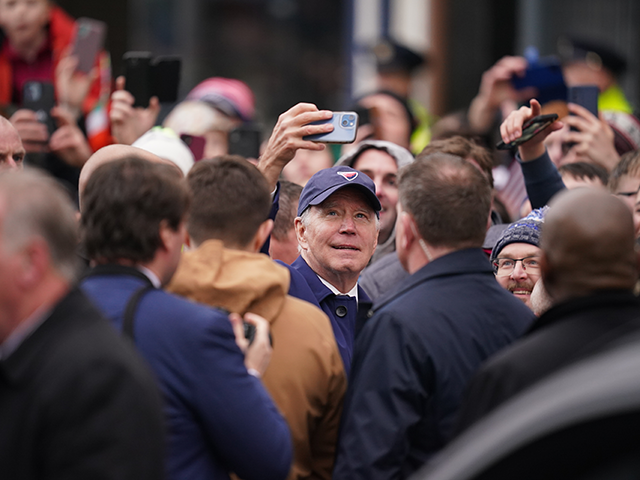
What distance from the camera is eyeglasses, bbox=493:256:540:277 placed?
4.12 m

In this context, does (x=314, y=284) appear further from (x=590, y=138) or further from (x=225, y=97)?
(x=225, y=97)

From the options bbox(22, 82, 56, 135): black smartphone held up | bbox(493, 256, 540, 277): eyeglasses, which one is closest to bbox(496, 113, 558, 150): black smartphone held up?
→ bbox(493, 256, 540, 277): eyeglasses

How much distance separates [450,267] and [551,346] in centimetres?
74

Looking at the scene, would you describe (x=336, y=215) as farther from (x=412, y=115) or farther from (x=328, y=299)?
(x=412, y=115)

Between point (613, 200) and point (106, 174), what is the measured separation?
1.42m

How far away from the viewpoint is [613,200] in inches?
101

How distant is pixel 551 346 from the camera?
2416 millimetres

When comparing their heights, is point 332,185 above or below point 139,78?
below

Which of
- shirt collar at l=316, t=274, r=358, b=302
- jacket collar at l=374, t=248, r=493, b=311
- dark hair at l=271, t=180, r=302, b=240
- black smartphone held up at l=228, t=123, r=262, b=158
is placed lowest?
shirt collar at l=316, t=274, r=358, b=302

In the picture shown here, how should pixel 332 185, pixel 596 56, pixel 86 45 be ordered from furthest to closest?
pixel 596 56 → pixel 86 45 → pixel 332 185

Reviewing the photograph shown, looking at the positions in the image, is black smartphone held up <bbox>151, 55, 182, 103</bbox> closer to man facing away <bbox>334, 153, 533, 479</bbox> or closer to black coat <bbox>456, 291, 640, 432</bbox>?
man facing away <bbox>334, 153, 533, 479</bbox>

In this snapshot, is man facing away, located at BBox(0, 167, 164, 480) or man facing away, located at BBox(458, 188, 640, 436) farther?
man facing away, located at BBox(458, 188, 640, 436)

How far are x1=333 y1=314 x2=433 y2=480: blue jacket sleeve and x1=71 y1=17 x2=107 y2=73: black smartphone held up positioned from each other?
376 cm

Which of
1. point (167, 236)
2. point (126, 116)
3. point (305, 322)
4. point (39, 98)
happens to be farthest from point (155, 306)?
point (39, 98)
